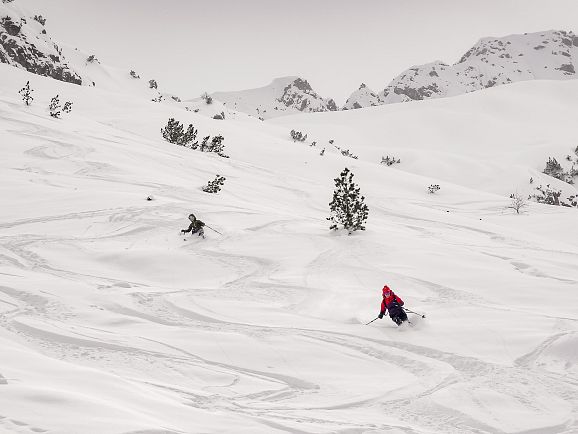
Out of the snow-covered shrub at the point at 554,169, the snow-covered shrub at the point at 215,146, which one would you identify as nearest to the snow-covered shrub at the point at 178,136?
the snow-covered shrub at the point at 215,146

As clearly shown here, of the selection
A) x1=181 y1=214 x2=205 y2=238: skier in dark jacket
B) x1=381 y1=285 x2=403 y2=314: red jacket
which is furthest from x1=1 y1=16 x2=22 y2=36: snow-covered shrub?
x1=381 y1=285 x2=403 y2=314: red jacket

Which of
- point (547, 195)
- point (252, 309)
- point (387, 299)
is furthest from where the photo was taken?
point (547, 195)

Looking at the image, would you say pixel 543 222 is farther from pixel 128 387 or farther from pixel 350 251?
pixel 128 387

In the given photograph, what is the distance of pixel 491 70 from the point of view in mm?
131500

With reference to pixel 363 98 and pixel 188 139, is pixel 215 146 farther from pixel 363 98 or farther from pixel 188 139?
pixel 363 98

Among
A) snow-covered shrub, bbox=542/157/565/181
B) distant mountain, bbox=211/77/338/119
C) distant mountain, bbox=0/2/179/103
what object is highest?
distant mountain, bbox=211/77/338/119

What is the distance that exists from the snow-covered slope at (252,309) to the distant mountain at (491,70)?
10887 centimetres

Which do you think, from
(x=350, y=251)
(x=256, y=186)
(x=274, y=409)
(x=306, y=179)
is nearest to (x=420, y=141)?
(x=306, y=179)

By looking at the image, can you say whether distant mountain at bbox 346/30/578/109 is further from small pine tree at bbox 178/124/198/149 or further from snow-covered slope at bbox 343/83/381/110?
small pine tree at bbox 178/124/198/149

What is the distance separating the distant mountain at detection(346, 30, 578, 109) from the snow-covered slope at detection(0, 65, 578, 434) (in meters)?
109

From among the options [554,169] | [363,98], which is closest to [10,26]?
[554,169]

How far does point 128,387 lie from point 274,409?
127cm

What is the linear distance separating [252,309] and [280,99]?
131m

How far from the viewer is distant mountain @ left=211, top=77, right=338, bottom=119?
125056 mm
